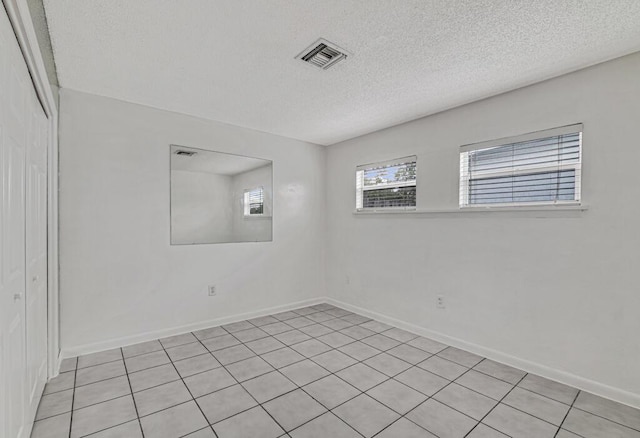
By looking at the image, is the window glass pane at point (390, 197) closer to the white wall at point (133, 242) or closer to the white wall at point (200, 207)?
the white wall at point (133, 242)

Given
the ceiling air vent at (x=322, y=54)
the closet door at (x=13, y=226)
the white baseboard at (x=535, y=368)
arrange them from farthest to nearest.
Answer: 1. the white baseboard at (x=535, y=368)
2. the ceiling air vent at (x=322, y=54)
3. the closet door at (x=13, y=226)

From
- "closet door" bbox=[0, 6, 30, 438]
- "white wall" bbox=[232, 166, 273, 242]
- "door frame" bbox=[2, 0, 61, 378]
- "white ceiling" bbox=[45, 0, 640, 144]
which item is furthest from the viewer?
"white wall" bbox=[232, 166, 273, 242]

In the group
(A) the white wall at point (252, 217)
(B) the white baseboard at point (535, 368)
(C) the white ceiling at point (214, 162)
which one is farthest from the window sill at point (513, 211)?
(C) the white ceiling at point (214, 162)

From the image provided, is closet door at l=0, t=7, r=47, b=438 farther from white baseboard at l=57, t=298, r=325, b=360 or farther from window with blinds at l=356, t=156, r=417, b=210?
window with blinds at l=356, t=156, r=417, b=210

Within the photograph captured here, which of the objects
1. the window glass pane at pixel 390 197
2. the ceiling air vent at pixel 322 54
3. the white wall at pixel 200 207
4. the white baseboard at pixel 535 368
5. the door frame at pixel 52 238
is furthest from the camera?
the window glass pane at pixel 390 197

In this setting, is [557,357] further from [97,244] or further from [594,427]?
[97,244]

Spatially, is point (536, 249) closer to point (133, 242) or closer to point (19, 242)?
point (19, 242)

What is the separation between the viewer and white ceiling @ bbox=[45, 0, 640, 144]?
1.76 m

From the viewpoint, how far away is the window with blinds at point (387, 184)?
369 centimetres

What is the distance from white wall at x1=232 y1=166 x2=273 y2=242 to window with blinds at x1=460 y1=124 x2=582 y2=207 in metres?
2.41

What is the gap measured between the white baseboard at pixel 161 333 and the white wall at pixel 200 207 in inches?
37.8

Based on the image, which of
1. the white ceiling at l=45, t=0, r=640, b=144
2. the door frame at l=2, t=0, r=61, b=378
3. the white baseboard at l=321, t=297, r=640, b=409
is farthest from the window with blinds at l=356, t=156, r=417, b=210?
the door frame at l=2, t=0, r=61, b=378

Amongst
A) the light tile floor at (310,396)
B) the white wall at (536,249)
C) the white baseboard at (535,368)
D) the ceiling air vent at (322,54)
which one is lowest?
the light tile floor at (310,396)

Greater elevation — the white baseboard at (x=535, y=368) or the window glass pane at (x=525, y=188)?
the window glass pane at (x=525, y=188)
